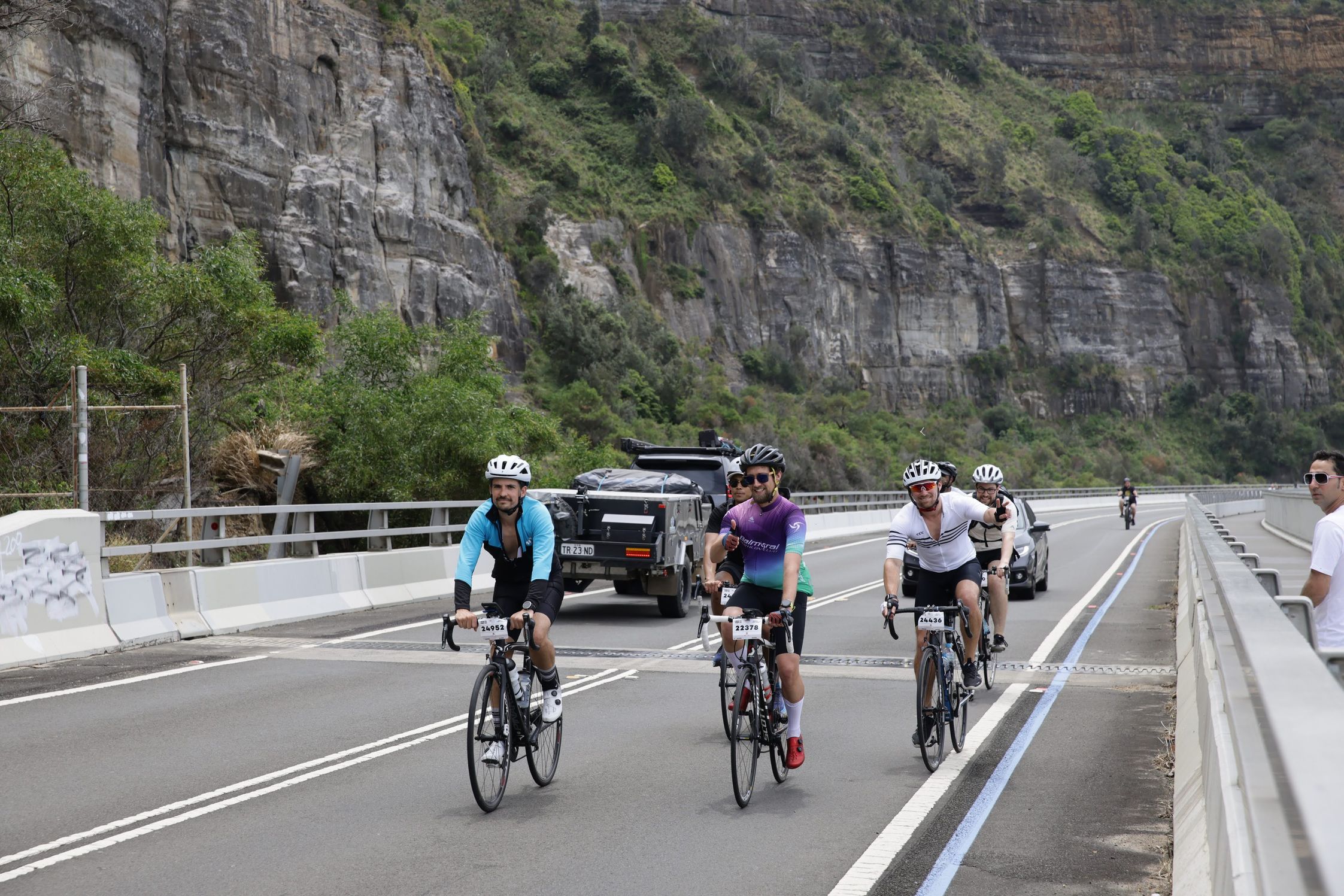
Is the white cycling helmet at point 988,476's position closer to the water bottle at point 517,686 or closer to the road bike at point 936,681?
the road bike at point 936,681

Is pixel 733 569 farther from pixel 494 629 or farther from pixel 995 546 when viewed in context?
pixel 995 546

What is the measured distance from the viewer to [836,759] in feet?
28.6

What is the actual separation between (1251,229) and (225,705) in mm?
139125

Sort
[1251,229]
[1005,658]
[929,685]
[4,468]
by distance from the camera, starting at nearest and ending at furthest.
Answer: [929,685], [1005,658], [4,468], [1251,229]

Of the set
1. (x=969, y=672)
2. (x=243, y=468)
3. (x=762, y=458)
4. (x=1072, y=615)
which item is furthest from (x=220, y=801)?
(x=243, y=468)

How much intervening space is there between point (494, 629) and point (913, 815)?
100 inches

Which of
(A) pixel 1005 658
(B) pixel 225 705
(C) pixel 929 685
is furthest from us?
(A) pixel 1005 658

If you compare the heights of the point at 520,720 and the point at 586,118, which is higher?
the point at 586,118

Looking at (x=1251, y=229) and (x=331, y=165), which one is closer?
(x=331, y=165)

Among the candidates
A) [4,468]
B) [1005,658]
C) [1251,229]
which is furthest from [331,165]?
[1251,229]

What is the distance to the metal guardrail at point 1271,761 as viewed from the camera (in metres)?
2.32

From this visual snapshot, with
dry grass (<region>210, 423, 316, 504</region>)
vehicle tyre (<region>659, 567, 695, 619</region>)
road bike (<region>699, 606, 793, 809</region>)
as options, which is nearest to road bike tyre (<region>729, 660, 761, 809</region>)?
road bike (<region>699, 606, 793, 809</region>)

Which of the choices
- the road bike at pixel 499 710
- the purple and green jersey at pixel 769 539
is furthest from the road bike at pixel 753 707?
the road bike at pixel 499 710

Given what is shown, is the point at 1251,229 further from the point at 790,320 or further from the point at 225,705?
the point at 225,705
